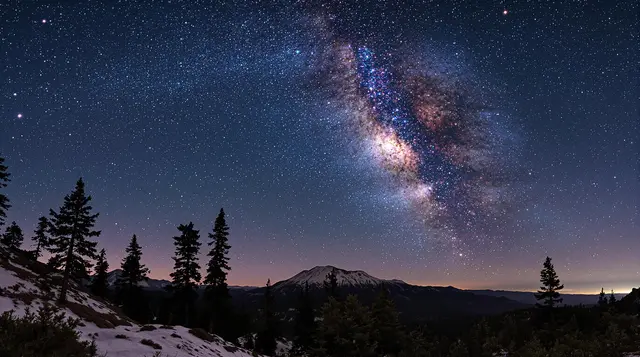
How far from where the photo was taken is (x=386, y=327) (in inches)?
1278

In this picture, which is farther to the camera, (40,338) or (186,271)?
(186,271)

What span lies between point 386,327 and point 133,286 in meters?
36.0

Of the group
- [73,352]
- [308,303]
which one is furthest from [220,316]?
[73,352]

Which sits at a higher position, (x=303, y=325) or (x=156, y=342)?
(x=156, y=342)

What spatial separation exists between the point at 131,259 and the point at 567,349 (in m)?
50.7

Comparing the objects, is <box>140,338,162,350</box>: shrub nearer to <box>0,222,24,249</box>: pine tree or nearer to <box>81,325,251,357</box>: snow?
<box>81,325,251,357</box>: snow

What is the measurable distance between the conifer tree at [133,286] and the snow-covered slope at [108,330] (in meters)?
14.2

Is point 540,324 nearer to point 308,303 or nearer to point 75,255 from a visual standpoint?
point 308,303

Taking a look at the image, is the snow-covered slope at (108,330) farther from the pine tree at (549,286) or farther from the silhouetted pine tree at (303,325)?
the pine tree at (549,286)

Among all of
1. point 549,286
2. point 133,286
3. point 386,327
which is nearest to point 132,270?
A: point 133,286

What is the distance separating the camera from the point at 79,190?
1265 inches

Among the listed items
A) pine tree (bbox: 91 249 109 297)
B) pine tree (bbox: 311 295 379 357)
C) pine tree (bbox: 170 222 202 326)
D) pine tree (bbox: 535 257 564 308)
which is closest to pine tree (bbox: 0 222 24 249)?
pine tree (bbox: 91 249 109 297)

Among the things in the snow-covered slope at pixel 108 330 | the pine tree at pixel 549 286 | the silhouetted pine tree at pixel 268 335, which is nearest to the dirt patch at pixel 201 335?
the snow-covered slope at pixel 108 330

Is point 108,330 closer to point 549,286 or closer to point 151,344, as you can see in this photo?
point 151,344
